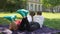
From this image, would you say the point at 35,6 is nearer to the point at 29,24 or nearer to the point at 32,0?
the point at 32,0

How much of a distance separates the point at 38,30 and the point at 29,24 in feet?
1.04

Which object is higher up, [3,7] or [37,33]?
[37,33]

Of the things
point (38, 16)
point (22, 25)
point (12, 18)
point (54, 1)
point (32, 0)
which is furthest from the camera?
point (32, 0)

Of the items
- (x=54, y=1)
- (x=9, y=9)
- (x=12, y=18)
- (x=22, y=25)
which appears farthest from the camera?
(x=54, y=1)

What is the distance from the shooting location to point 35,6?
30156mm

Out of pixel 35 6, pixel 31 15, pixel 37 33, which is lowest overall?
pixel 35 6

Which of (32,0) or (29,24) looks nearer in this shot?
(29,24)

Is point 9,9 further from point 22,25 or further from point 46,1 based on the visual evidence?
point 22,25

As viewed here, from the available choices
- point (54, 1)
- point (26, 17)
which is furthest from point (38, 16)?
point (54, 1)

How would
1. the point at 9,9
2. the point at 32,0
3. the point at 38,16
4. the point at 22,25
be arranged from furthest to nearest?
the point at 32,0, the point at 9,9, the point at 38,16, the point at 22,25

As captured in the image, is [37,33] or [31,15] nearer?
[37,33]

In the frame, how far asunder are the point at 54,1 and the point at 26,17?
21805 mm

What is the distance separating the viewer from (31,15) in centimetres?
564

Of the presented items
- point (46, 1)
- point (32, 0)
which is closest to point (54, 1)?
point (46, 1)
